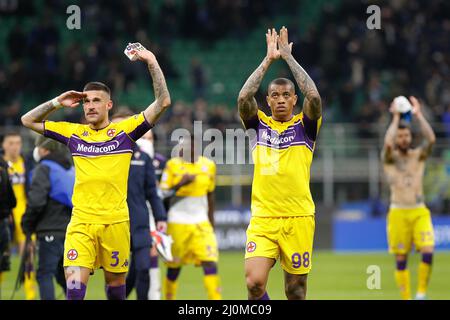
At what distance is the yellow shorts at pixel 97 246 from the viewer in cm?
936

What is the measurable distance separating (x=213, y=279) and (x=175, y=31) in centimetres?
1807

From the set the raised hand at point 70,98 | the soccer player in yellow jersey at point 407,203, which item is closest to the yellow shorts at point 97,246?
the raised hand at point 70,98

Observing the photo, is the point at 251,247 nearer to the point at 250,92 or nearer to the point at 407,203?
the point at 250,92

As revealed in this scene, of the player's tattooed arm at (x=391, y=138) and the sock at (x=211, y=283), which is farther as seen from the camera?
the player's tattooed arm at (x=391, y=138)

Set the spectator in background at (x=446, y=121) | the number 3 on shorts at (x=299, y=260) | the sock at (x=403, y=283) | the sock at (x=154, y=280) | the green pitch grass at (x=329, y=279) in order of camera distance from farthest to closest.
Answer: the spectator in background at (x=446, y=121) < the green pitch grass at (x=329, y=279) < the sock at (x=403, y=283) < the sock at (x=154, y=280) < the number 3 on shorts at (x=299, y=260)

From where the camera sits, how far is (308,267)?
377 inches

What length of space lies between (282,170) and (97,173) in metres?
1.80

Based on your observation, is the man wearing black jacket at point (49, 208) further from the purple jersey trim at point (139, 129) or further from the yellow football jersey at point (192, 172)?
the purple jersey trim at point (139, 129)

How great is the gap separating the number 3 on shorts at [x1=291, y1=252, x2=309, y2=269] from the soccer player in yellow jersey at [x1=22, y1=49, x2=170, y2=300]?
1652mm

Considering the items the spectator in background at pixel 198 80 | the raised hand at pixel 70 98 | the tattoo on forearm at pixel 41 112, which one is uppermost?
the spectator in background at pixel 198 80

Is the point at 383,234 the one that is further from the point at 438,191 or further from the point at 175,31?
the point at 175,31

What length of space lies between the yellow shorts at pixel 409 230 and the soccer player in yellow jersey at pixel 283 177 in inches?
217

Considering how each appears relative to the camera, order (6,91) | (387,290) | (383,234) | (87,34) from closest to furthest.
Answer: (387,290), (383,234), (6,91), (87,34)
